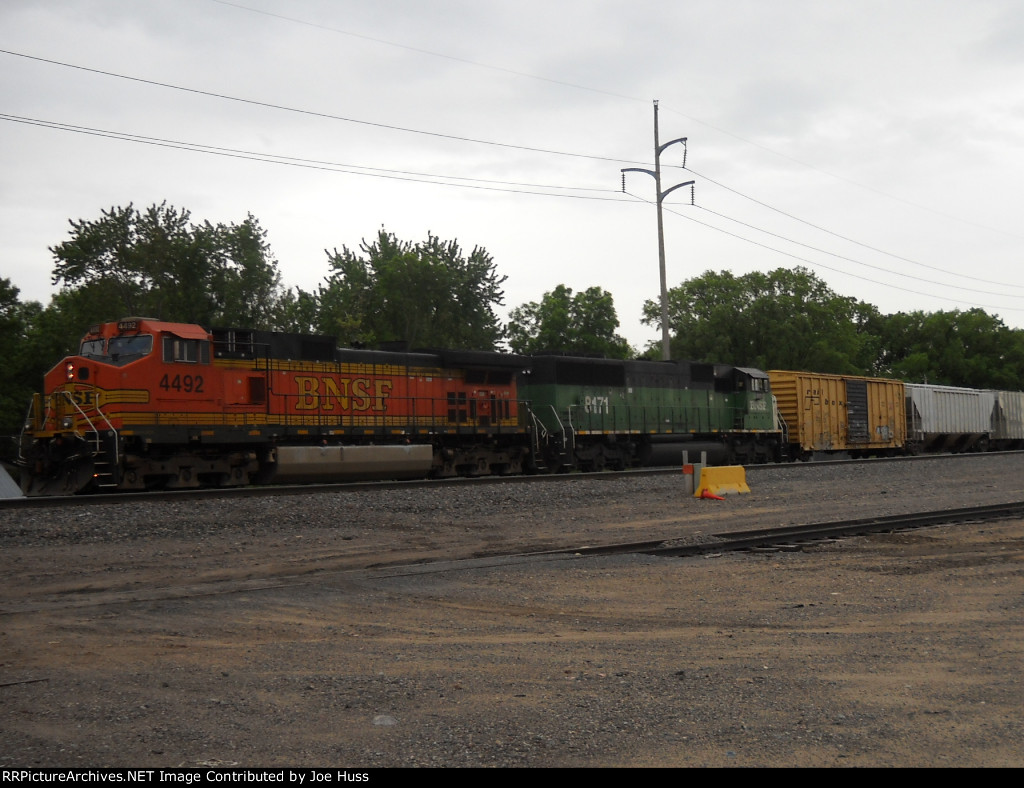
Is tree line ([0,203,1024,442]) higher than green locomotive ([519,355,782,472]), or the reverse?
tree line ([0,203,1024,442])

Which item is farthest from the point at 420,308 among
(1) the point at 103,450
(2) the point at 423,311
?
(1) the point at 103,450

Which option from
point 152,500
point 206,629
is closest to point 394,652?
point 206,629

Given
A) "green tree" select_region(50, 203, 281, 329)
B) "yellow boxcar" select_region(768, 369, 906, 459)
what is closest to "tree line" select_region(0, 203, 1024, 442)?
"green tree" select_region(50, 203, 281, 329)

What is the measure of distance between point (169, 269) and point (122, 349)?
75.9 ft

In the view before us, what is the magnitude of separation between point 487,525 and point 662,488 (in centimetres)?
710

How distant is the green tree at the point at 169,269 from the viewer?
40.1m

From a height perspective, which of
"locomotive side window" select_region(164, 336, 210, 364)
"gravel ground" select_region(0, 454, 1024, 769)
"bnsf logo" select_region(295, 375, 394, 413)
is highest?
"locomotive side window" select_region(164, 336, 210, 364)

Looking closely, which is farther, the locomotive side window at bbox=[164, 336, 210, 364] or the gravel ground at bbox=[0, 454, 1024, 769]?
the locomotive side window at bbox=[164, 336, 210, 364]

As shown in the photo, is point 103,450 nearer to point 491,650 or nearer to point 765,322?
point 491,650

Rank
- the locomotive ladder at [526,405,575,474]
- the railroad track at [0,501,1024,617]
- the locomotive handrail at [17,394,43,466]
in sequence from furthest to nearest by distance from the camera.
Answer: the locomotive ladder at [526,405,575,474] → the locomotive handrail at [17,394,43,466] → the railroad track at [0,501,1024,617]

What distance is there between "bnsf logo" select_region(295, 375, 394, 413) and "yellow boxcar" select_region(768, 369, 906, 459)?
18026 mm

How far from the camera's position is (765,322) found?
224 ft

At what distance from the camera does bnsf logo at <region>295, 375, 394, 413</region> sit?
21.3m

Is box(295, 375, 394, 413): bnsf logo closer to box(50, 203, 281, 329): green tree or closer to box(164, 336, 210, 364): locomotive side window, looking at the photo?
box(164, 336, 210, 364): locomotive side window
